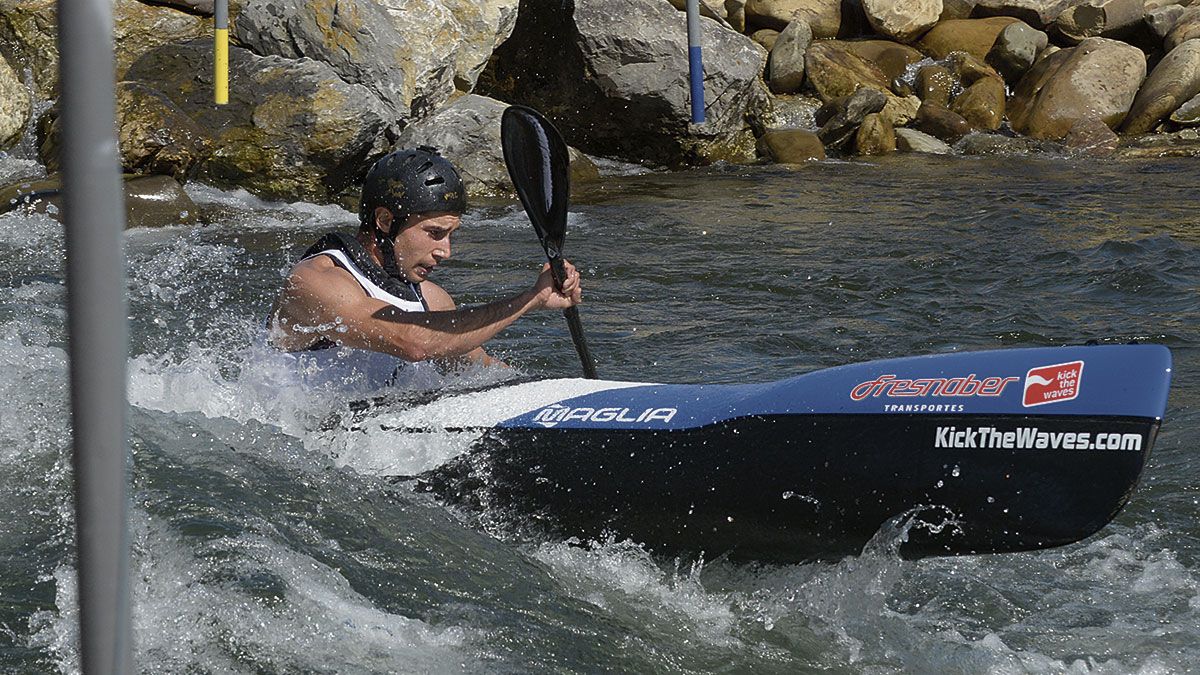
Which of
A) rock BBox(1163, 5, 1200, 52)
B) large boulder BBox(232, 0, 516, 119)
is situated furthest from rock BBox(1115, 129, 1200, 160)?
large boulder BBox(232, 0, 516, 119)

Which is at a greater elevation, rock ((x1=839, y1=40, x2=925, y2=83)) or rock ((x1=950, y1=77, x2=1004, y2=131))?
rock ((x1=839, y1=40, x2=925, y2=83))

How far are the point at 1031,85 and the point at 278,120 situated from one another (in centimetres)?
810

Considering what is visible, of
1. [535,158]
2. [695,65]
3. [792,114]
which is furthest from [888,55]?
[535,158]

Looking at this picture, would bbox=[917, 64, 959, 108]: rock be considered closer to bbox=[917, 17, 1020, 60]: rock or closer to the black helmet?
bbox=[917, 17, 1020, 60]: rock

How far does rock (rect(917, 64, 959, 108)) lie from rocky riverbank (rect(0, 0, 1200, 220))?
2 cm

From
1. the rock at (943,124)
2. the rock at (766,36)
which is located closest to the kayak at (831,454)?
the rock at (943,124)

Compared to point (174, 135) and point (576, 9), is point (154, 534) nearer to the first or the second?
point (174, 135)

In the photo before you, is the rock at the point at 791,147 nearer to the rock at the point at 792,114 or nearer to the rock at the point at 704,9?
the rock at the point at 792,114

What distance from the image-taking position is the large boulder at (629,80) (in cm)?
1156

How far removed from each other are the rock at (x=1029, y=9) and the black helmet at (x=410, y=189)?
1215cm

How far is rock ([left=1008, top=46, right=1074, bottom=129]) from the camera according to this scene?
13039 mm

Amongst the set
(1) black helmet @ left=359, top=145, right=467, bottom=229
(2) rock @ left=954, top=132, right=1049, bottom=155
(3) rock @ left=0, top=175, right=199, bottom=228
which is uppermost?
(1) black helmet @ left=359, top=145, right=467, bottom=229

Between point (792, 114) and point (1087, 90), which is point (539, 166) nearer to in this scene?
point (792, 114)

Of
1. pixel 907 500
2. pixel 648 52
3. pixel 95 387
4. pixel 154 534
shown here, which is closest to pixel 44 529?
pixel 154 534
